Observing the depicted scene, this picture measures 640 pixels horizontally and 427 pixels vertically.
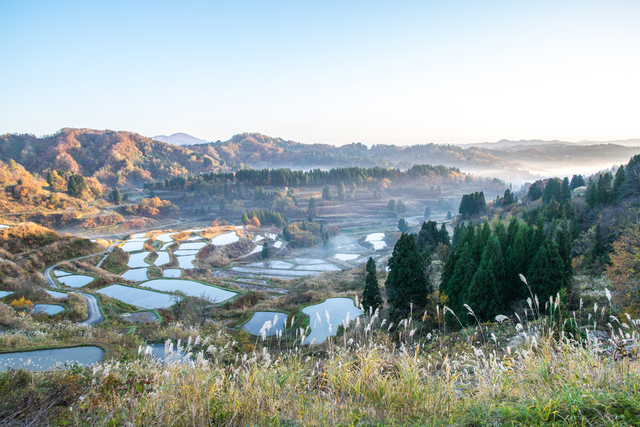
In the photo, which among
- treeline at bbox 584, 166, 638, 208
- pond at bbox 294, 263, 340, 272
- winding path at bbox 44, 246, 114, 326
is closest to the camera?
winding path at bbox 44, 246, 114, 326

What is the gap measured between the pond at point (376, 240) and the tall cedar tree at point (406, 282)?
6584 cm

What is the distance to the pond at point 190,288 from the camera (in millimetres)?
28692

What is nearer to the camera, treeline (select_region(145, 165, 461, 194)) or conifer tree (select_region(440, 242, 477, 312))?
conifer tree (select_region(440, 242, 477, 312))

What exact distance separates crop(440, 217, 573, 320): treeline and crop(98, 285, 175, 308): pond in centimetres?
2097

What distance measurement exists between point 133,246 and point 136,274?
1899 centimetres

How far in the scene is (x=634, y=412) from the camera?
2.41 meters

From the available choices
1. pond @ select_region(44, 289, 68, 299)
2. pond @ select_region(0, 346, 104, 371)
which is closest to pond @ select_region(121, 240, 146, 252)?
pond @ select_region(44, 289, 68, 299)

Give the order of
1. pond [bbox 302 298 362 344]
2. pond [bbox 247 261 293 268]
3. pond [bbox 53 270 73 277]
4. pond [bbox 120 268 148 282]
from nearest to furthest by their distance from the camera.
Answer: pond [bbox 302 298 362 344], pond [bbox 53 270 73 277], pond [bbox 120 268 148 282], pond [bbox 247 261 293 268]

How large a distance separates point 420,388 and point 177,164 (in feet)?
713

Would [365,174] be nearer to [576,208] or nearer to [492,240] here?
[576,208]

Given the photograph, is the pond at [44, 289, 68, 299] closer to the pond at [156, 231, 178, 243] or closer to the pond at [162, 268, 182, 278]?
the pond at [162, 268, 182, 278]

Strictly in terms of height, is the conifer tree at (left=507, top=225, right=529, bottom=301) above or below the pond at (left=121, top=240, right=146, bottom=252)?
above

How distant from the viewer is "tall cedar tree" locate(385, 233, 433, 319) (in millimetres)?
17859

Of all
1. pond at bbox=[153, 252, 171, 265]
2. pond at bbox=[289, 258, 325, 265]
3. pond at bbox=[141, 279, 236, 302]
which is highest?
pond at bbox=[141, 279, 236, 302]
